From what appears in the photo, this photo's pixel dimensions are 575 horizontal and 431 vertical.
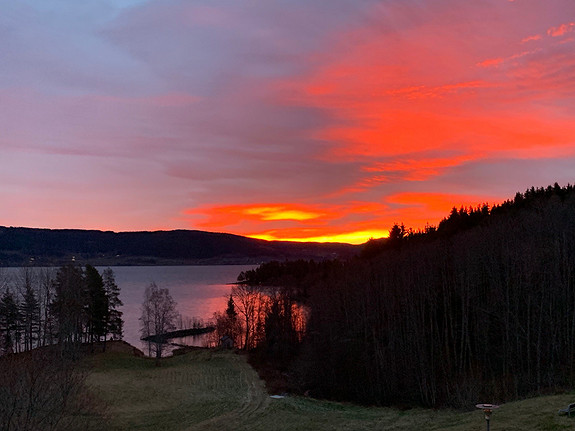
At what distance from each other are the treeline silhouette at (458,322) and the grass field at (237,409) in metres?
7.36

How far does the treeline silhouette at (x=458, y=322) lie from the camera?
41.3 meters

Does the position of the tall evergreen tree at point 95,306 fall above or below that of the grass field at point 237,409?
above

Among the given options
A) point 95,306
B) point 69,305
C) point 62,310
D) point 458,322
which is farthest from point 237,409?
point 95,306

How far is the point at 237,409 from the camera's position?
120 ft

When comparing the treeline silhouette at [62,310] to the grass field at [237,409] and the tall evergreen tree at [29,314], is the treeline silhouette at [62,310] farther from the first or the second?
the grass field at [237,409]

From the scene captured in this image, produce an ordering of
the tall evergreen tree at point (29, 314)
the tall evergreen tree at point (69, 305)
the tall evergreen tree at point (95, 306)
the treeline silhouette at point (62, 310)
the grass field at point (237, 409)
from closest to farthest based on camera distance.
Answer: the grass field at point (237, 409), the tall evergreen tree at point (69, 305), the treeline silhouette at point (62, 310), the tall evergreen tree at point (29, 314), the tall evergreen tree at point (95, 306)

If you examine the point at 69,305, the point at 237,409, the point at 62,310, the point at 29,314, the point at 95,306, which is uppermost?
the point at 69,305

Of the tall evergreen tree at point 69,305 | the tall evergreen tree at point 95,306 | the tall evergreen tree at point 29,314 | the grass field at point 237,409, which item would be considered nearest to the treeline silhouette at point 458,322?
the grass field at point 237,409

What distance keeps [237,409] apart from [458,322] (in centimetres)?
2915

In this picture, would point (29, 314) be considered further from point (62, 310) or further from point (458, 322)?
point (458, 322)

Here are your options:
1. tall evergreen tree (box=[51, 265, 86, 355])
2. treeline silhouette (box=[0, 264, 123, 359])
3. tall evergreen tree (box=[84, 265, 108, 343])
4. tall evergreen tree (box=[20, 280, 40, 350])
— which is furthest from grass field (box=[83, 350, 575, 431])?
tall evergreen tree (box=[20, 280, 40, 350])

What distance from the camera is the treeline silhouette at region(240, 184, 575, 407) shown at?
41.3 m

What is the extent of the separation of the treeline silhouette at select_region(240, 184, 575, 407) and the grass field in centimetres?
736

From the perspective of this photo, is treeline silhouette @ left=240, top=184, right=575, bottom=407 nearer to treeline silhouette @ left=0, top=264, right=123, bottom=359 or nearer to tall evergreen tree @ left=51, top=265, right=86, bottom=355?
tall evergreen tree @ left=51, top=265, right=86, bottom=355
